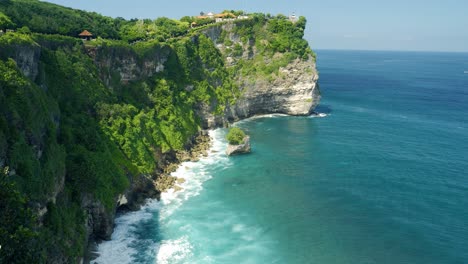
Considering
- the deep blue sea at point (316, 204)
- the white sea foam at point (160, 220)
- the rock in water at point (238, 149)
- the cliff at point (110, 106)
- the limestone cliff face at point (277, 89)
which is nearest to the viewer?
the cliff at point (110, 106)

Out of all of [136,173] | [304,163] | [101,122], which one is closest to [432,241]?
[304,163]

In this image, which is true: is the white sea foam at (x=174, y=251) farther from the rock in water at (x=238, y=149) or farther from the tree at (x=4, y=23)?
the tree at (x=4, y=23)

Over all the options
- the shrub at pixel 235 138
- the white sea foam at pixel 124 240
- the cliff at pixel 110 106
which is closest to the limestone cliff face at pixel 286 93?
the cliff at pixel 110 106

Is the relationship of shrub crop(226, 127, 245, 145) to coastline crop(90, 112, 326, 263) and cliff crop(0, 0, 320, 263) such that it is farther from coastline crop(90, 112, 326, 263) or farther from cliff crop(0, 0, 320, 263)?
cliff crop(0, 0, 320, 263)

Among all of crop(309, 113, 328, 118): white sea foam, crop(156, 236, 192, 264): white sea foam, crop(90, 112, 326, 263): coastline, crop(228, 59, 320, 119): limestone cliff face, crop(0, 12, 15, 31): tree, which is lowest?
crop(156, 236, 192, 264): white sea foam

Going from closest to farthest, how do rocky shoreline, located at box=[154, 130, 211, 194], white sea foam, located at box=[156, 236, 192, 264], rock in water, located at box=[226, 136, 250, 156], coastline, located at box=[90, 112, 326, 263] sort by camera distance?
white sea foam, located at box=[156, 236, 192, 264] < coastline, located at box=[90, 112, 326, 263] < rocky shoreline, located at box=[154, 130, 211, 194] < rock in water, located at box=[226, 136, 250, 156]

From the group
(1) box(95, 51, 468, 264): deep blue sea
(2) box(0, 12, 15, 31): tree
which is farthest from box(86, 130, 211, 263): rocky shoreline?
(2) box(0, 12, 15, 31): tree

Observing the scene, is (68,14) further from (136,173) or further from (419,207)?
(419,207)
